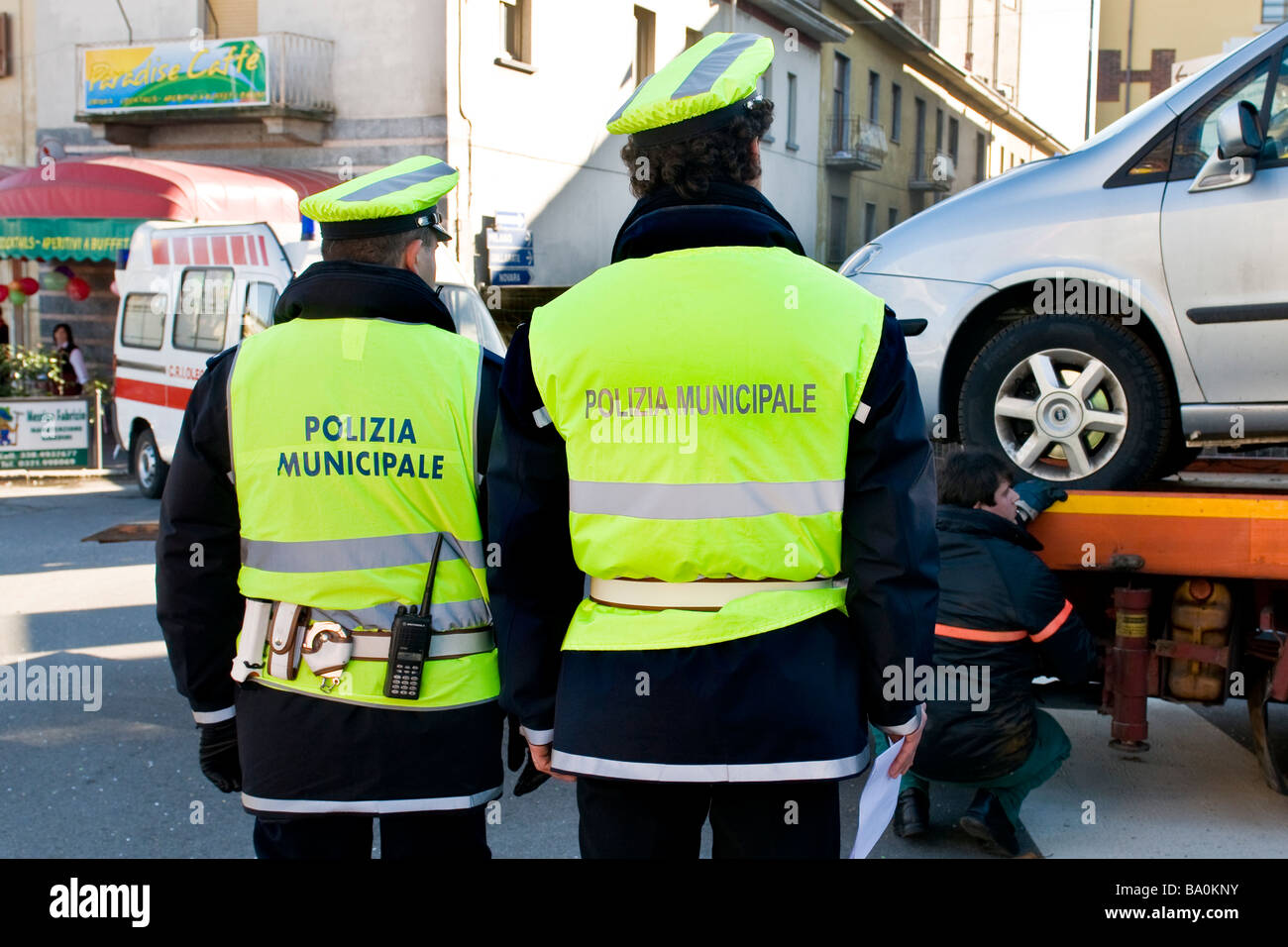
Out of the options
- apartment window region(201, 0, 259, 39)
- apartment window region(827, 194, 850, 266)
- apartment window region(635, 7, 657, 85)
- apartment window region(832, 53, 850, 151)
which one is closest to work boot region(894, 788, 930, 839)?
apartment window region(201, 0, 259, 39)

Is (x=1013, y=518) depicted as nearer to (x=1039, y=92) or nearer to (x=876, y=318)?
(x=876, y=318)

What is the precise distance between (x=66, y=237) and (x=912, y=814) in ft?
47.3

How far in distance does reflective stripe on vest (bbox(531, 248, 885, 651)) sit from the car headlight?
3001mm

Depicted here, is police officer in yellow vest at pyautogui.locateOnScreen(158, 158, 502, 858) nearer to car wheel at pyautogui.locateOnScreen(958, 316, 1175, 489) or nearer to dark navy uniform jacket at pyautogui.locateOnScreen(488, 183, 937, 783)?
dark navy uniform jacket at pyautogui.locateOnScreen(488, 183, 937, 783)

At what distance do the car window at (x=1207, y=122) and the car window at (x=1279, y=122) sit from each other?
0.04 m

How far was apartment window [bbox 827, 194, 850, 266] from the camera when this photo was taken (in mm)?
32969

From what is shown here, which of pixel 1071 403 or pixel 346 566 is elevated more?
pixel 1071 403

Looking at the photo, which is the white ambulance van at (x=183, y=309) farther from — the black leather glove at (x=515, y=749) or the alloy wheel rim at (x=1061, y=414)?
the black leather glove at (x=515, y=749)

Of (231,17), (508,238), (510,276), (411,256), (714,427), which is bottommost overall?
→ (714,427)

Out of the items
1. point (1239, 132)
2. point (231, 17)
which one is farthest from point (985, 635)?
point (231, 17)

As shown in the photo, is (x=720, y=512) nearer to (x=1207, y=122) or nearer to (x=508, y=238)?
(x=1207, y=122)

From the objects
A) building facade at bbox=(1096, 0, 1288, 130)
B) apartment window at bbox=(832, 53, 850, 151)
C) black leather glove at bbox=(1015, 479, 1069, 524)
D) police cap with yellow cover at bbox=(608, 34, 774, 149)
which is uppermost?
building facade at bbox=(1096, 0, 1288, 130)

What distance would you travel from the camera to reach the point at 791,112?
29.2m

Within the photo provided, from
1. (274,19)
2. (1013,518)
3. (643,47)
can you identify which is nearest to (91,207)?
(274,19)
